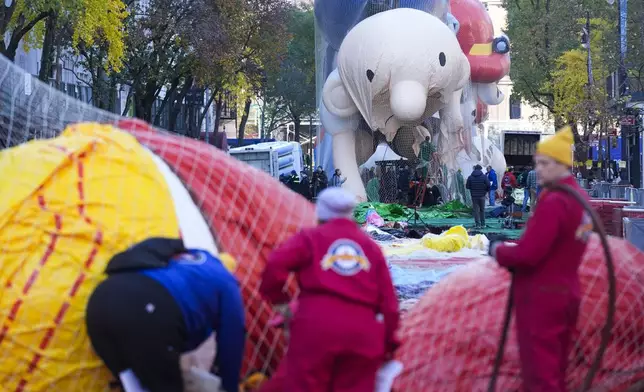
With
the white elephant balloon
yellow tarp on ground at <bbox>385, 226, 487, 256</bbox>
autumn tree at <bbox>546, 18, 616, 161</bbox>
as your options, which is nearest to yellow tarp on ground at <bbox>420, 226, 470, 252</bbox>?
yellow tarp on ground at <bbox>385, 226, 487, 256</bbox>

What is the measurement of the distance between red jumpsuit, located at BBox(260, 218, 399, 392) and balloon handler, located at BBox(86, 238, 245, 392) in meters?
0.28

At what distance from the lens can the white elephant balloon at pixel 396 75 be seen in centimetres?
2527

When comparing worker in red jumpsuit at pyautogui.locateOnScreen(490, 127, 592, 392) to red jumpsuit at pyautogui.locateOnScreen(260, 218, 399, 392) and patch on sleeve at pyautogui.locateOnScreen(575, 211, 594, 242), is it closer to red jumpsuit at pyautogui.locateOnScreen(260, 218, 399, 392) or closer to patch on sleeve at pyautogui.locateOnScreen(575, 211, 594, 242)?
patch on sleeve at pyautogui.locateOnScreen(575, 211, 594, 242)

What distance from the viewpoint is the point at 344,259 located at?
228 inches

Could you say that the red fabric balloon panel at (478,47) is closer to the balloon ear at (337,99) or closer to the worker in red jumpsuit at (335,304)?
the balloon ear at (337,99)

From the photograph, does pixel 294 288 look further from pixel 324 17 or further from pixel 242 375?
pixel 324 17

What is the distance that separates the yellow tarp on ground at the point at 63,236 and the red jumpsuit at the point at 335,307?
99 centimetres

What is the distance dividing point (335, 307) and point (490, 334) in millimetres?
1869

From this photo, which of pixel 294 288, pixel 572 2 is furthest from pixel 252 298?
pixel 572 2

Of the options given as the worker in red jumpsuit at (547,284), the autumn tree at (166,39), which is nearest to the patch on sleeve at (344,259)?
the worker in red jumpsuit at (547,284)

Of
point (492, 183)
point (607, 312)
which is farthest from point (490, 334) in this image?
point (492, 183)

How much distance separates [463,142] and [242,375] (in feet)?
75.2

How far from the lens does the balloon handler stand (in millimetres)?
5586

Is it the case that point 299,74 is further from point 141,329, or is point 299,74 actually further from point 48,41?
point 141,329
